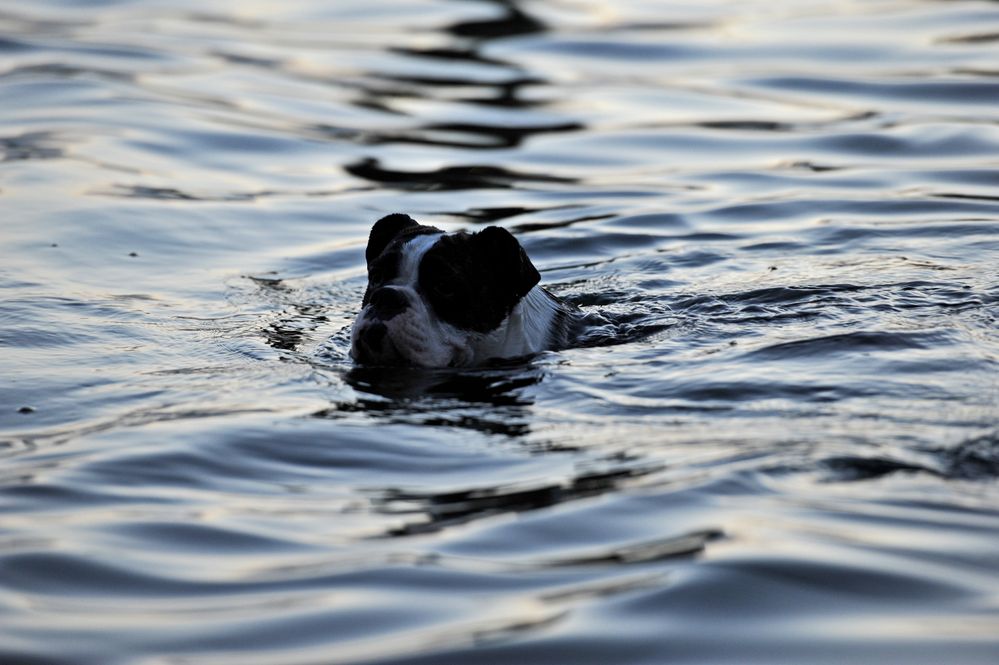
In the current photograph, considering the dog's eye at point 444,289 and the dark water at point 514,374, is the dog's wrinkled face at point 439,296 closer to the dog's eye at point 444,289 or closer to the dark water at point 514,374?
the dog's eye at point 444,289

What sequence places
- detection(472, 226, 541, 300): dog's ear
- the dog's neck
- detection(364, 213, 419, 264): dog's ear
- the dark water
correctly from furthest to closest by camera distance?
detection(364, 213, 419, 264): dog's ear → the dog's neck → detection(472, 226, 541, 300): dog's ear → the dark water

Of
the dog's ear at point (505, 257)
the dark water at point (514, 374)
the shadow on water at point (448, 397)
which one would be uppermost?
the dog's ear at point (505, 257)

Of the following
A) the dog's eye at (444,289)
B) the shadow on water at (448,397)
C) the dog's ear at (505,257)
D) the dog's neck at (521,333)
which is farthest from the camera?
the dog's neck at (521,333)

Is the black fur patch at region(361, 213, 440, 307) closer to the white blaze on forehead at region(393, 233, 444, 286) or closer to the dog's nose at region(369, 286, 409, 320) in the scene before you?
the white blaze on forehead at region(393, 233, 444, 286)

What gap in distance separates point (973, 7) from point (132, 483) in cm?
1704

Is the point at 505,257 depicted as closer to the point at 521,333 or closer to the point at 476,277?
the point at 476,277

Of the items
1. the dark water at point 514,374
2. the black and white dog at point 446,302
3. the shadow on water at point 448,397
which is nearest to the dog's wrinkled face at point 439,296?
the black and white dog at point 446,302

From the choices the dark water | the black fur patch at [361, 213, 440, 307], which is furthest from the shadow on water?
the black fur patch at [361, 213, 440, 307]

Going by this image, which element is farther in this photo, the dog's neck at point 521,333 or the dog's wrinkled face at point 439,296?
the dog's neck at point 521,333

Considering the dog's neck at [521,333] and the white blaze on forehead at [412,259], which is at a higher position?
the white blaze on forehead at [412,259]

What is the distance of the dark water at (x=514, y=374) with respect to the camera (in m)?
4.91

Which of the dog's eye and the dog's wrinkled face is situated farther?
the dog's eye

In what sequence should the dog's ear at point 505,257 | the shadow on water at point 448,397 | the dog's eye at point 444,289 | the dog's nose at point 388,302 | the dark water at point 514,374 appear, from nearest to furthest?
the dark water at point 514,374, the shadow on water at point 448,397, the dog's nose at point 388,302, the dog's eye at point 444,289, the dog's ear at point 505,257

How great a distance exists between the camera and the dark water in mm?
4914
